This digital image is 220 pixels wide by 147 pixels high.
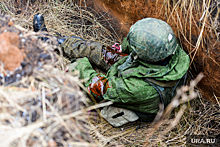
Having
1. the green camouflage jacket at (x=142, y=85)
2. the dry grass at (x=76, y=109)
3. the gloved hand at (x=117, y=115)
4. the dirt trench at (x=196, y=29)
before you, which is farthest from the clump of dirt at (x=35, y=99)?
the dirt trench at (x=196, y=29)

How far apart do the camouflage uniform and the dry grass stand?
236 mm

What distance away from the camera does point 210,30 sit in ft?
7.04

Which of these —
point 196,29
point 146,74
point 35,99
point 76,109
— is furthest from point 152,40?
point 35,99

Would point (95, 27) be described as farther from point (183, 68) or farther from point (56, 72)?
point (56, 72)

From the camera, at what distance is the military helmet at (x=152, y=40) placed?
193 centimetres

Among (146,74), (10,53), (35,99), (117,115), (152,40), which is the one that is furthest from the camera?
(117,115)

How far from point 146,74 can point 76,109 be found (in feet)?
3.12

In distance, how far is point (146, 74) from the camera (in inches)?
81.7

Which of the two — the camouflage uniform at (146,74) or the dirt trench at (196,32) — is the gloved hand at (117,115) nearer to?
the camouflage uniform at (146,74)

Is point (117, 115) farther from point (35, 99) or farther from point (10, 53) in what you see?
point (10, 53)

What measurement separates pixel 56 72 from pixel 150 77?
3.40 feet

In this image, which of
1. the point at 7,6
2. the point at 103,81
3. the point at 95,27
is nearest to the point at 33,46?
the point at 103,81

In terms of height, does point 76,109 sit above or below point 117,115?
above

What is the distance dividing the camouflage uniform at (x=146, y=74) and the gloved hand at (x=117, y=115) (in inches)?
3.7
